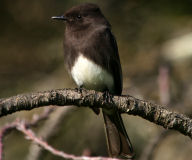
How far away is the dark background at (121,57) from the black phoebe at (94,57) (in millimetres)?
668

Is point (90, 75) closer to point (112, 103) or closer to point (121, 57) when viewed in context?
point (112, 103)

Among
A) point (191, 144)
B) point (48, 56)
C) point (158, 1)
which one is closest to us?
point (191, 144)

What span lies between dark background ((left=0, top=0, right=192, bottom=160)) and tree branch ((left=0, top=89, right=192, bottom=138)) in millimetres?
1741

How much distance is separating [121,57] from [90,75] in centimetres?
170

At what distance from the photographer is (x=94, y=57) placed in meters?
4.02

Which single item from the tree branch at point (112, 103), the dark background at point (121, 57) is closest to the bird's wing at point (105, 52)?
the dark background at point (121, 57)

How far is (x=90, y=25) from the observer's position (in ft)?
14.0

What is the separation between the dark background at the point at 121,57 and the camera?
495 centimetres

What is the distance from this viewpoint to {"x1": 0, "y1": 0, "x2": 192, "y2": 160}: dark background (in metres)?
4.95

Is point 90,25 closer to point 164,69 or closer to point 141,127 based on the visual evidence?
point 164,69

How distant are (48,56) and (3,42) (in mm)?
580

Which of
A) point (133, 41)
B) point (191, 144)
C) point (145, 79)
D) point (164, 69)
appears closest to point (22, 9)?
point (133, 41)

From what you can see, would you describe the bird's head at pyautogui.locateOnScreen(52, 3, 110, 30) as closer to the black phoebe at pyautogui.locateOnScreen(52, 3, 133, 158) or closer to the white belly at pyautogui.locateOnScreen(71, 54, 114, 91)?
the black phoebe at pyautogui.locateOnScreen(52, 3, 133, 158)

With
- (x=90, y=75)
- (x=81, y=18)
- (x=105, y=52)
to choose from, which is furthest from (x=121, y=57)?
(x=90, y=75)
